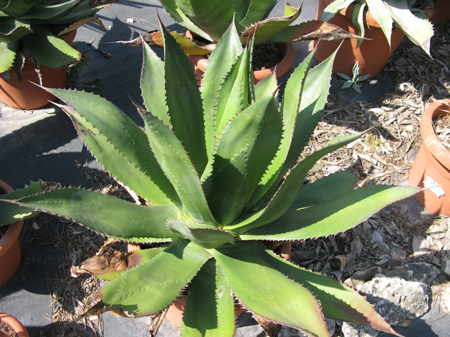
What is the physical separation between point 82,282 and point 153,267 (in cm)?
73

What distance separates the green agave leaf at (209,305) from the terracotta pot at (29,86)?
161 centimetres

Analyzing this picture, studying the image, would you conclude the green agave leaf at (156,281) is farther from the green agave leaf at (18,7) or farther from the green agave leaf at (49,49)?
the green agave leaf at (18,7)

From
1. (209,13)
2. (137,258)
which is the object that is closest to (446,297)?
(137,258)

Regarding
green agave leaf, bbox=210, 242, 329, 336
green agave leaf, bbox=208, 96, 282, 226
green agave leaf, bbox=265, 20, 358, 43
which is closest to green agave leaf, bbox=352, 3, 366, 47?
green agave leaf, bbox=265, 20, 358, 43

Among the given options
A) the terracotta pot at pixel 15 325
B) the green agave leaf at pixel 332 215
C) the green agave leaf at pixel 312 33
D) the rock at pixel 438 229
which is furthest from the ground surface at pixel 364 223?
the green agave leaf at pixel 312 33

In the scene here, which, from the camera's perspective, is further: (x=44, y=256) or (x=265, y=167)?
(x=44, y=256)

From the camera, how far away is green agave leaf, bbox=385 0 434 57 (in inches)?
82.3

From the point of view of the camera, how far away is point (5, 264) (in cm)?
160

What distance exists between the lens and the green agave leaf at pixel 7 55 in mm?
1912

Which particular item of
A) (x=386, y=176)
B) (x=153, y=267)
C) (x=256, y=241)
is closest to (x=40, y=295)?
(x=153, y=267)

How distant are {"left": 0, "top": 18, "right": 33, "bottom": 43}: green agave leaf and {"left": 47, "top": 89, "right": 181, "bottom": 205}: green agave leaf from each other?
105 centimetres

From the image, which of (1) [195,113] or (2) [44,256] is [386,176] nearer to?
(1) [195,113]

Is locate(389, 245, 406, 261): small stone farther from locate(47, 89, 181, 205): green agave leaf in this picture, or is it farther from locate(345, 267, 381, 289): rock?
locate(47, 89, 181, 205): green agave leaf

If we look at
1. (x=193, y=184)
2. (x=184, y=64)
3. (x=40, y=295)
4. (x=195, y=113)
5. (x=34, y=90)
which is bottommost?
(x=40, y=295)
